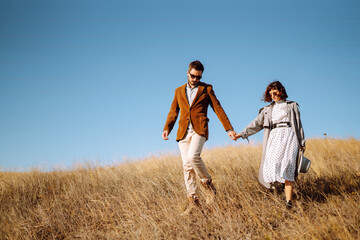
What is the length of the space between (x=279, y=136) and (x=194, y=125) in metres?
1.35

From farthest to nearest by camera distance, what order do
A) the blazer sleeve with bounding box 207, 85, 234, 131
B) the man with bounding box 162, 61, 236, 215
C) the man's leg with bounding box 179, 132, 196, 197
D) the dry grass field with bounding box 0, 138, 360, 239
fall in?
1. the blazer sleeve with bounding box 207, 85, 234, 131
2. the man's leg with bounding box 179, 132, 196, 197
3. the man with bounding box 162, 61, 236, 215
4. the dry grass field with bounding box 0, 138, 360, 239

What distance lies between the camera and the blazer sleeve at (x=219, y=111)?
4.24 metres

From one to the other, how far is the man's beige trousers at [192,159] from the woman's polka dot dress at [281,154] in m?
0.99

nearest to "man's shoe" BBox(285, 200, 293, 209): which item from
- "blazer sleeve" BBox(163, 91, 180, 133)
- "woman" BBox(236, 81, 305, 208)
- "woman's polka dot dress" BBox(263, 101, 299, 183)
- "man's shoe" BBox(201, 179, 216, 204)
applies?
"woman" BBox(236, 81, 305, 208)

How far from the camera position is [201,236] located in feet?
11.8

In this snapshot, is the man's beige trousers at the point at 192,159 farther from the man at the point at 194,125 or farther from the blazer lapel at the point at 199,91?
the blazer lapel at the point at 199,91

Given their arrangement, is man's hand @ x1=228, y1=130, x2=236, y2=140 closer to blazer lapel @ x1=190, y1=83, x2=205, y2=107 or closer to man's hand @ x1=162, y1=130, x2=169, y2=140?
blazer lapel @ x1=190, y1=83, x2=205, y2=107

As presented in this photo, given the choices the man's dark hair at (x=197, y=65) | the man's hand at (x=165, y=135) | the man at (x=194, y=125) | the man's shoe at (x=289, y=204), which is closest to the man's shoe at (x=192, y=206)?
the man at (x=194, y=125)

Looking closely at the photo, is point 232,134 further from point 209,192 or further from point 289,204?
point 289,204

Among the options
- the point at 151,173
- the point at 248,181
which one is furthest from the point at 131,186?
the point at 248,181

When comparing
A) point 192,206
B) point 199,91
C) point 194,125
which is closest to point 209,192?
point 192,206

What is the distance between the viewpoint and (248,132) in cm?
430

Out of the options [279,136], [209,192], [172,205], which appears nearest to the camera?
[279,136]

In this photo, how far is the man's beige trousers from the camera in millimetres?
3889
